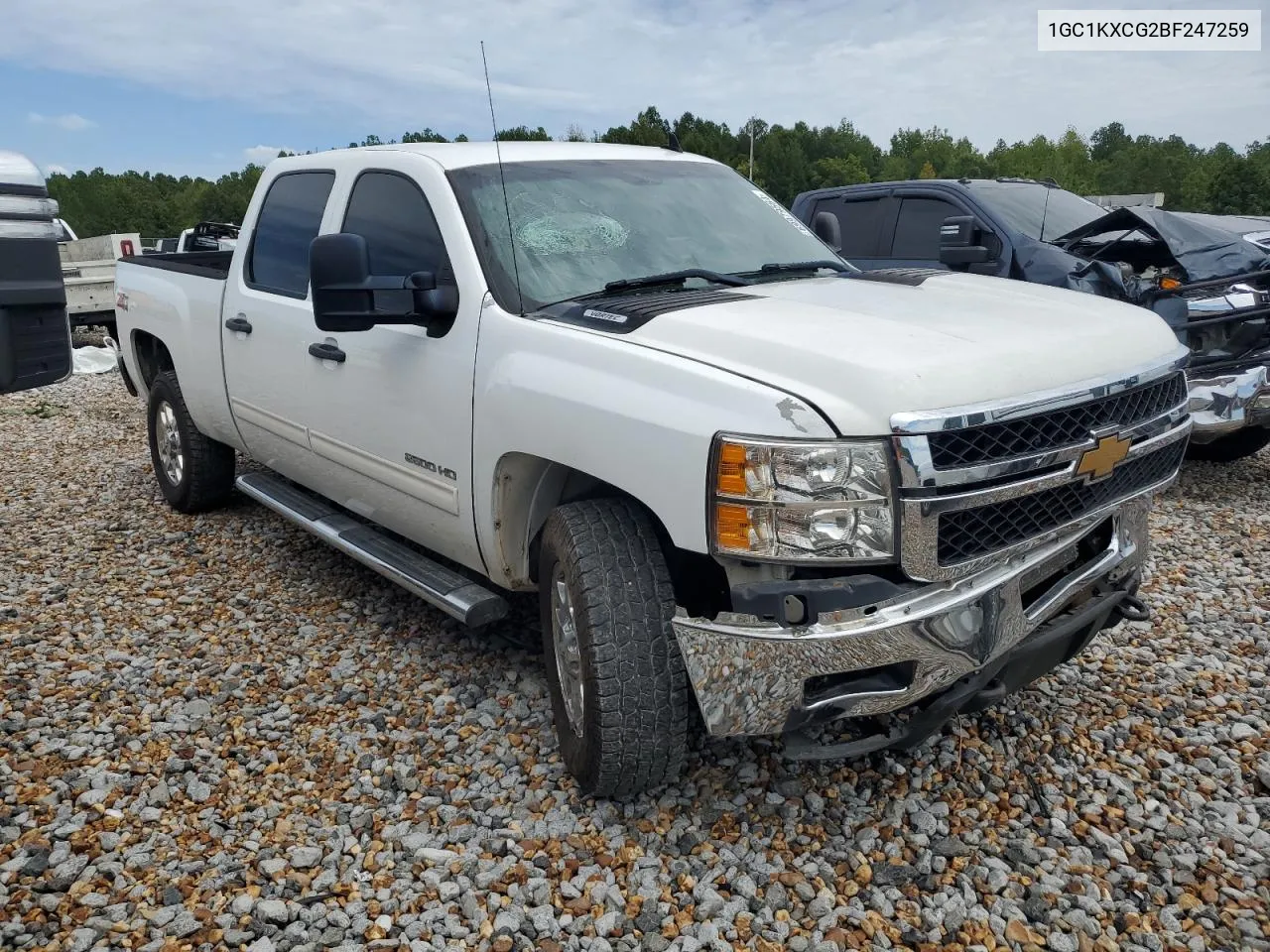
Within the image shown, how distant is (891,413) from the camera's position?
7.57 ft

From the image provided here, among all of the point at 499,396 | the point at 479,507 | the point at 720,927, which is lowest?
the point at 720,927

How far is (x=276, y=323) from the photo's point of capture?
4.39 metres

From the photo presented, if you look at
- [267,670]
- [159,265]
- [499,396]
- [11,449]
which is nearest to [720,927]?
[499,396]

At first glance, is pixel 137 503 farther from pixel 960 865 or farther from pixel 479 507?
pixel 960 865

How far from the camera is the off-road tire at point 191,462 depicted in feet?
18.6

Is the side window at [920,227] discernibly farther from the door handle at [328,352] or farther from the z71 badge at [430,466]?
the z71 badge at [430,466]

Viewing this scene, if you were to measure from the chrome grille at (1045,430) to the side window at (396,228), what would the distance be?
1.86 meters

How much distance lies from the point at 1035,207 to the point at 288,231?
5.60m

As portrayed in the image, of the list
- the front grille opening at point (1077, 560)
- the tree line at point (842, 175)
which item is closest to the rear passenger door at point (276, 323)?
the front grille opening at point (1077, 560)

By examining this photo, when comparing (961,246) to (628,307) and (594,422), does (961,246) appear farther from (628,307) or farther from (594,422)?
(594,422)

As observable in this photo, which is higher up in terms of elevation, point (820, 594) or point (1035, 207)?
point (1035, 207)

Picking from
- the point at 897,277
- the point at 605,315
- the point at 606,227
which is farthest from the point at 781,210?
the point at 605,315

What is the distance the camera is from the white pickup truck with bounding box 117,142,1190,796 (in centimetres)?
235

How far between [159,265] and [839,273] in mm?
4027
